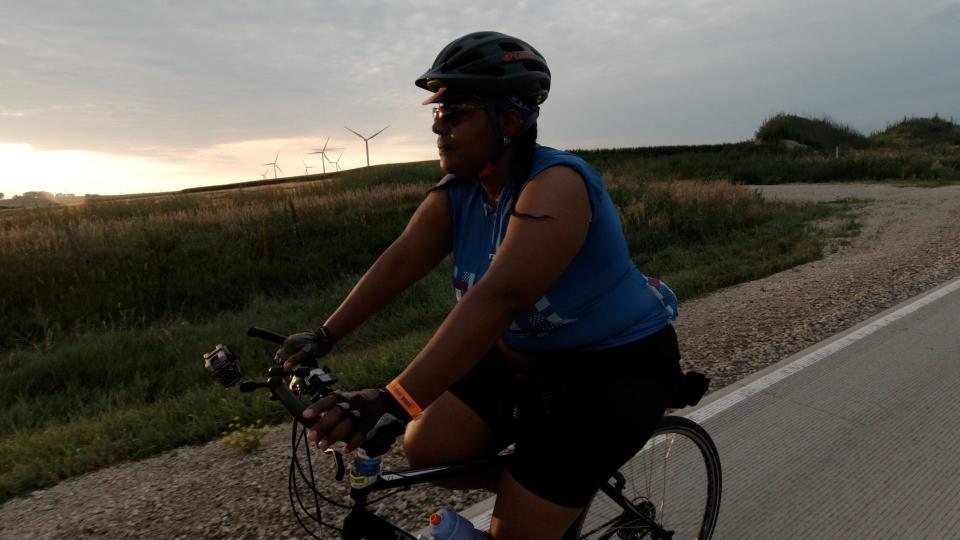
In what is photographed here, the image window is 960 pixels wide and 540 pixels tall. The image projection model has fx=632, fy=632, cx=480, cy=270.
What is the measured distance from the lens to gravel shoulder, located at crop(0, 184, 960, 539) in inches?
129

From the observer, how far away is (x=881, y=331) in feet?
19.6

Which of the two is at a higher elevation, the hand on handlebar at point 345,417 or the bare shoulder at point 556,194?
the bare shoulder at point 556,194

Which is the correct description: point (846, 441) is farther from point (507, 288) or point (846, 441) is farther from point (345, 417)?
point (345, 417)

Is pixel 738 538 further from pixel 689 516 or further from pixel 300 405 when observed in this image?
pixel 300 405

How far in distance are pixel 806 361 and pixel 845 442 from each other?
155cm

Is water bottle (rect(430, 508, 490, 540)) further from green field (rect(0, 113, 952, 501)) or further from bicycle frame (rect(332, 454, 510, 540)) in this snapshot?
green field (rect(0, 113, 952, 501))

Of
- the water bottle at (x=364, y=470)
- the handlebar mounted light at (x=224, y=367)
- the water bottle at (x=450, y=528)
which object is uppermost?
the handlebar mounted light at (x=224, y=367)

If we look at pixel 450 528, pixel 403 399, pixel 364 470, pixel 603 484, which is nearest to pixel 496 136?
pixel 403 399

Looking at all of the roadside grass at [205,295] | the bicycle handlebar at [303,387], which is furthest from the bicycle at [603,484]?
the roadside grass at [205,295]

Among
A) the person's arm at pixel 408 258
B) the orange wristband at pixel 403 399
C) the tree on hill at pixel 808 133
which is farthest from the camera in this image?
the tree on hill at pixel 808 133

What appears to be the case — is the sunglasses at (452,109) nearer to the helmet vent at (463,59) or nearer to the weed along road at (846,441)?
the helmet vent at (463,59)

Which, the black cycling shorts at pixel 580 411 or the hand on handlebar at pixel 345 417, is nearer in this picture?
the hand on handlebar at pixel 345 417

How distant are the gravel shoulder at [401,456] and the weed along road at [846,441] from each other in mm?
506

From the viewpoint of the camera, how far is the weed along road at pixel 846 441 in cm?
311
